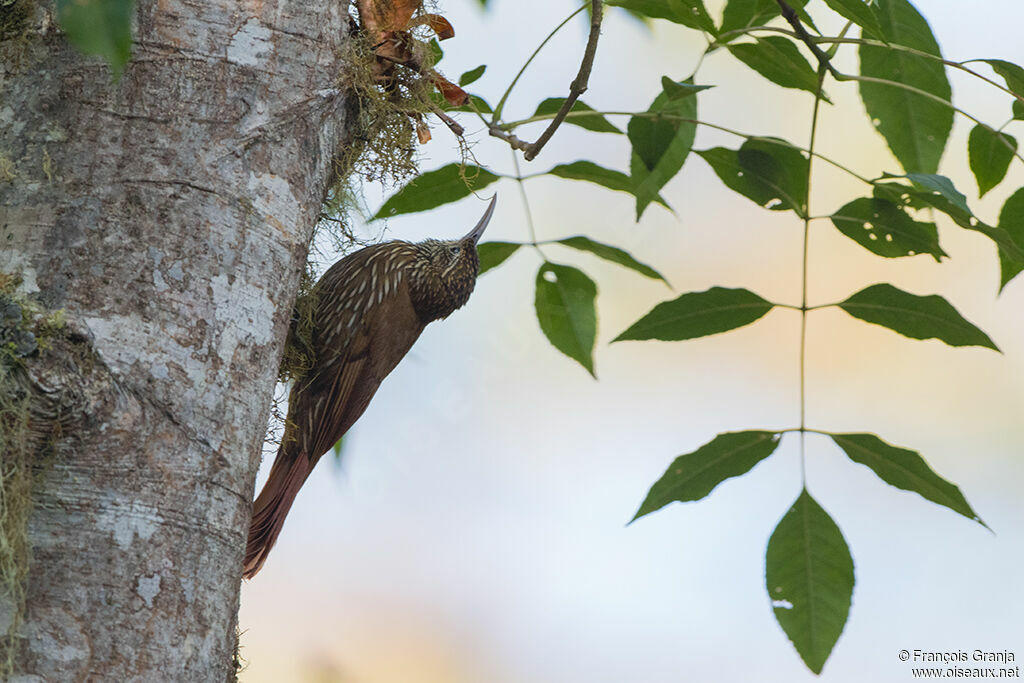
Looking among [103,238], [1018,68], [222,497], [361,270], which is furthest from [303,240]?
[1018,68]

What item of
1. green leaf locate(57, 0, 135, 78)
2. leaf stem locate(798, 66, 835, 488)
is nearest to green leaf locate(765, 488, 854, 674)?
leaf stem locate(798, 66, 835, 488)

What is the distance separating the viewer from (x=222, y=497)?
125cm

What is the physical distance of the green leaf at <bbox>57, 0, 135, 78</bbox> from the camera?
755 millimetres

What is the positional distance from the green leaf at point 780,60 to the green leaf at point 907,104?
8 centimetres

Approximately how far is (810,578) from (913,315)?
0.43 meters

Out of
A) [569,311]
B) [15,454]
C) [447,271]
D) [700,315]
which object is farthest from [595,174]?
[15,454]

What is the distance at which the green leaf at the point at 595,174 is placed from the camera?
1.88m

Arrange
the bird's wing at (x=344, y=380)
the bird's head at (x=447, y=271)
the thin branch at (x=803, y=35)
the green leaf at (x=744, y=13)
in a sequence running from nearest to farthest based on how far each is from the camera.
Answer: the thin branch at (x=803, y=35), the green leaf at (x=744, y=13), the bird's wing at (x=344, y=380), the bird's head at (x=447, y=271)

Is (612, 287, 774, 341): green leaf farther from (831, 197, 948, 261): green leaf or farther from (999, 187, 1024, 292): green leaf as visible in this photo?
(999, 187, 1024, 292): green leaf

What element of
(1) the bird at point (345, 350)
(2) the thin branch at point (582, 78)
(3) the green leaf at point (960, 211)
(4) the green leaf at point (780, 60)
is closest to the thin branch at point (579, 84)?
(2) the thin branch at point (582, 78)

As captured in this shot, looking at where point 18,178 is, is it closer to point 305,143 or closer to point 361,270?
point 305,143

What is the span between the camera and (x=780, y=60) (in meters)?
1.62

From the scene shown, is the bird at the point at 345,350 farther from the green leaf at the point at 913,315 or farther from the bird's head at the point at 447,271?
the green leaf at the point at 913,315

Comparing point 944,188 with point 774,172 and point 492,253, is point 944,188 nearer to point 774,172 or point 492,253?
point 774,172
